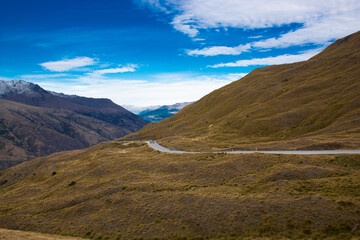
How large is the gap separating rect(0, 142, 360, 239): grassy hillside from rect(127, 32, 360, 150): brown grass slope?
18.5m

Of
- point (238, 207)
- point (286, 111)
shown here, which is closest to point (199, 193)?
point (238, 207)

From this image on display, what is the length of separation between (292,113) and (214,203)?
2756 inches

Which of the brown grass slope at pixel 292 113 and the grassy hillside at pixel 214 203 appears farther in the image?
the brown grass slope at pixel 292 113

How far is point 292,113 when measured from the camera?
84.4 meters

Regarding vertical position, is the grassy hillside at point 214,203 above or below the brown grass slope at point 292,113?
below

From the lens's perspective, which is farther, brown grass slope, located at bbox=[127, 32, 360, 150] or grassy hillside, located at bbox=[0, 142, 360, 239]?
brown grass slope, located at bbox=[127, 32, 360, 150]

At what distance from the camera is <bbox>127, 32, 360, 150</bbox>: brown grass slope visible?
204ft

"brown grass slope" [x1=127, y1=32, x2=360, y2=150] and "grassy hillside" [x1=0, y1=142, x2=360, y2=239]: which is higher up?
"brown grass slope" [x1=127, y1=32, x2=360, y2=150]

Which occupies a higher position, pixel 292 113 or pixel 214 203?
pixel 292 113

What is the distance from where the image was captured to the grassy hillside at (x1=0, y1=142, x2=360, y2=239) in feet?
71.8

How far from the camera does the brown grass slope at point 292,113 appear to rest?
6207 centimetres

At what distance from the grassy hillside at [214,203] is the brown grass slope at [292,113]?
729 inches

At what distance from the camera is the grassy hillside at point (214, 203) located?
21891mm

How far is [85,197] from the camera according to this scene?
39156mm
